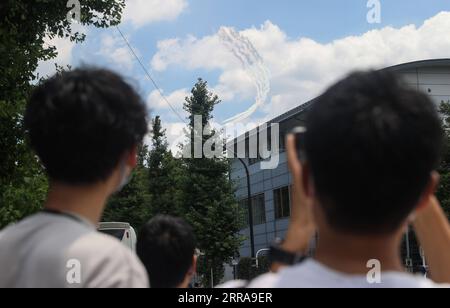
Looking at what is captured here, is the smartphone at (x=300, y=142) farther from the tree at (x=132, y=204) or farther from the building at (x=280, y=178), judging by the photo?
the tree at (x=132, y=204)

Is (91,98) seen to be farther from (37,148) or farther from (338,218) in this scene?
(338,218)

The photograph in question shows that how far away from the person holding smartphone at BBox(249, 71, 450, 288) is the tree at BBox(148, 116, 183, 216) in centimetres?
3824

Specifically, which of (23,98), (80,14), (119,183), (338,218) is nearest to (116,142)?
(119,183)

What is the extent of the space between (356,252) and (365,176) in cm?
17

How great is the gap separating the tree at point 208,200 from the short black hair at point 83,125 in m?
31.9

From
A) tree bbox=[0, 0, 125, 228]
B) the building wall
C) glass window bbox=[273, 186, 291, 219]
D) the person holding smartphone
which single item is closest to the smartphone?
the person holding smartphone

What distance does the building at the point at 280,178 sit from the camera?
120 ft

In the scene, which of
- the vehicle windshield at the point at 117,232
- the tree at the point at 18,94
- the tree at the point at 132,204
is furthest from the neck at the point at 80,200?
the tree at the point at 132,204

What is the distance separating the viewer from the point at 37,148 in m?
1.69

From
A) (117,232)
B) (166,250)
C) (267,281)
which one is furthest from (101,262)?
(117,232)

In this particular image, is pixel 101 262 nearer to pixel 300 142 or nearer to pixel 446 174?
pixel 300 142

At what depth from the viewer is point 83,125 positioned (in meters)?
1.60

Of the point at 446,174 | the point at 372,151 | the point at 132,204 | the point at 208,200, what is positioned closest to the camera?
the point at 372,151

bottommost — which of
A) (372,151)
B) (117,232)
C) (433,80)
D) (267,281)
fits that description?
(267,281)
